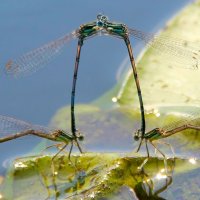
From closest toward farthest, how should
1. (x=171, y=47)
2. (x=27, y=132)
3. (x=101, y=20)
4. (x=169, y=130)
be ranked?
(x=101, y=20) → (x=169, y=130) → (x=27, y=132) → (x=171, y=47)

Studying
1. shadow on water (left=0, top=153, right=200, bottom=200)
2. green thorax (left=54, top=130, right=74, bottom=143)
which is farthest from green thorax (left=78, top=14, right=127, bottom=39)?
shadow on water (left=0, top=153, right=200, bottom=200)

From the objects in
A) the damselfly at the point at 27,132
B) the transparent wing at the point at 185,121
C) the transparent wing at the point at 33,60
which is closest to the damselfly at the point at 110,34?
the transparent wing at the point at 33,60

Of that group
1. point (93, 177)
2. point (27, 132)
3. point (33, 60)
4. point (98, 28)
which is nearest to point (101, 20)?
point (98, 28)

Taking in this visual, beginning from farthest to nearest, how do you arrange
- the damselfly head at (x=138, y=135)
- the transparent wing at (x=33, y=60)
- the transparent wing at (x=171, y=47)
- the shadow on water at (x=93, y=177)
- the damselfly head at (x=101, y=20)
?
the transparent wing at (x=171, y=47)
the transparent wing at (x=33, y=60)
the damselfly head at (x=138, y=135)
the damselfly head at (x=101, y=20)
the shadow on water at (x=93, y=177)

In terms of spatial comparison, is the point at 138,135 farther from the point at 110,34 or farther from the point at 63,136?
the point at 110,34

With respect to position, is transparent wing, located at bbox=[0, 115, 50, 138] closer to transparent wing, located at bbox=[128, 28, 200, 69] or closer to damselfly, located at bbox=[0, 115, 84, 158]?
damselfly, located at bbox=[0, 115, 84, 158]

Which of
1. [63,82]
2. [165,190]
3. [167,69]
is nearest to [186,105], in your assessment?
[167,69]

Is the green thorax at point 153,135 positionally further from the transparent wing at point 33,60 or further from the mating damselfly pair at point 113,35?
the transparent wing at point 33,60

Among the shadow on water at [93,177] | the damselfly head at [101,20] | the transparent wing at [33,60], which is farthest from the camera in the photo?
the transparent wing at [33,60]
